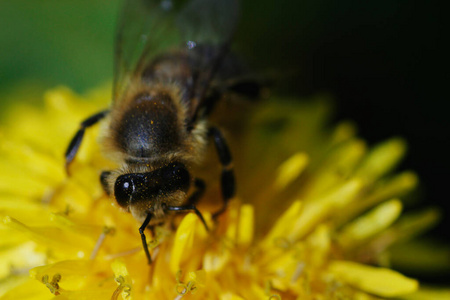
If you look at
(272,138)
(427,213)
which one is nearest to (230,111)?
(272,138)

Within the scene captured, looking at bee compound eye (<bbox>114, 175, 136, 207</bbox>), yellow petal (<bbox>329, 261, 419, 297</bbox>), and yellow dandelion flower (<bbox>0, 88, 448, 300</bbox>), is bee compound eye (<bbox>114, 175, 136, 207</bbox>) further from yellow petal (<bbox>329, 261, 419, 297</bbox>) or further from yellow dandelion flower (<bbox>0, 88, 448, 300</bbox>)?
yellow petal (<bbox>329, 261, 419, 297</bbox>)

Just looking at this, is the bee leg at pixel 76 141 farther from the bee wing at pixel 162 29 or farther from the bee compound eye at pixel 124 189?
the bee compound eye at pixel 124 189

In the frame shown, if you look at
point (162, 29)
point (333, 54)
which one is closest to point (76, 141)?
point (162, 29)

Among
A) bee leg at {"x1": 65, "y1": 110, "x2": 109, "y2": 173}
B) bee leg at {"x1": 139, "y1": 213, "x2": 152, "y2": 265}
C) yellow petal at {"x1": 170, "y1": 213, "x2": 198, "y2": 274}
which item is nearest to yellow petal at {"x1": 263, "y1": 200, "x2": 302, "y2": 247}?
yellow petal at {"x1": 170, "y1": 213, "x2": 198, "y2": 274}

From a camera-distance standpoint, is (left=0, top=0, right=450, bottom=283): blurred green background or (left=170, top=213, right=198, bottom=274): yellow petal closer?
(left=170, top=213, right=198, bottom=274): yellow petal

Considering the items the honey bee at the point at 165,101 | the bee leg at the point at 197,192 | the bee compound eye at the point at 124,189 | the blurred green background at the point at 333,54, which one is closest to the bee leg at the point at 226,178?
the honey bee at the point at 165,101

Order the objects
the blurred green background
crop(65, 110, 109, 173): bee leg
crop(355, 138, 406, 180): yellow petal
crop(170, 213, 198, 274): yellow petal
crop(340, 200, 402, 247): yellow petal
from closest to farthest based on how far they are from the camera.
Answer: crop(170, 213, 198, 274): yellow petal → crop(65, 110, 109, 173): bee leg → crop(340, 200, 402, 247): yellow petal → crop(355, 138, 406, 180): yellow petal → the blurred green background
